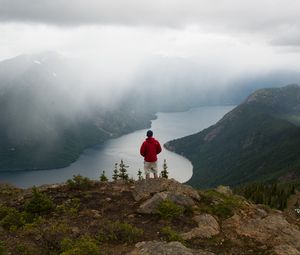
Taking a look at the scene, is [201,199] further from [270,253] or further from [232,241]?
[270,253]

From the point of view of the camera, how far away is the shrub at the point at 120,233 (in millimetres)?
21219

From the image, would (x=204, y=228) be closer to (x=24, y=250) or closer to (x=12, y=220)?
(x=24, y=250)

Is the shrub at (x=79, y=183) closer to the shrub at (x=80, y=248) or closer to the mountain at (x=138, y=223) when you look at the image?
the mountain at (x=138, y=223)

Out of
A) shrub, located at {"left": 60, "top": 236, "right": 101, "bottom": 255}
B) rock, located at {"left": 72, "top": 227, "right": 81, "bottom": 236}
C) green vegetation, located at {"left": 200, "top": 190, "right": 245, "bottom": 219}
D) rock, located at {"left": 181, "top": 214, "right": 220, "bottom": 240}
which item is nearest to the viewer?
shrub, located at {"left": 60, "top": 236, "right": 101, "bottom": 255}

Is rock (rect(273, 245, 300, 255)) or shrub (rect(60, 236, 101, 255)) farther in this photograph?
rock (rect(273, 245, 300, 255))

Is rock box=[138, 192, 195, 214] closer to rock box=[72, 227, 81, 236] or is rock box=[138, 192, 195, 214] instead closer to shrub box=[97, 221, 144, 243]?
shrub box=[97, 221, 144, 243]

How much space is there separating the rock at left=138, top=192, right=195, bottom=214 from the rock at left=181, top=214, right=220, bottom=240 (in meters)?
2.26

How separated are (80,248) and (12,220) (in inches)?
310

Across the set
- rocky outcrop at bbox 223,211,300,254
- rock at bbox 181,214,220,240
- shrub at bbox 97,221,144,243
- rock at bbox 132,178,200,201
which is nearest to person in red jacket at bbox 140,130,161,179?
rock at bbox 132,178,200,201

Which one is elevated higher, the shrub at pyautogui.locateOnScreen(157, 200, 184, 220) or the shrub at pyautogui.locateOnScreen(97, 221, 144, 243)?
the shrub at pyautogui.locateOnScreen(157, 200, 184, 220)

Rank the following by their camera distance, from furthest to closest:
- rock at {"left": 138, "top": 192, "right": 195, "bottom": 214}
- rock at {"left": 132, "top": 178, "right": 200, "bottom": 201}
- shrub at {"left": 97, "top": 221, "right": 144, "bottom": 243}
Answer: rock at {"left": 132, "top": 178, "right": 200, "bottom": 201}, rock at {"left": 138, "top": 192, "right": 195, "bottom": 214}, shrub at {"left": 97, "top": 221, "right": 144, "bottom": 243}

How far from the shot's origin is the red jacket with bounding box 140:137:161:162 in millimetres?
32156

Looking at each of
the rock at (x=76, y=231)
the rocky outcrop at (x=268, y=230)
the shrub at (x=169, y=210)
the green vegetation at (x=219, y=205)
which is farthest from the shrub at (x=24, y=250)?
the green vegetation at (x=219, y=205)


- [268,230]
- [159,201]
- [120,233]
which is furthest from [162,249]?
[268,230]
